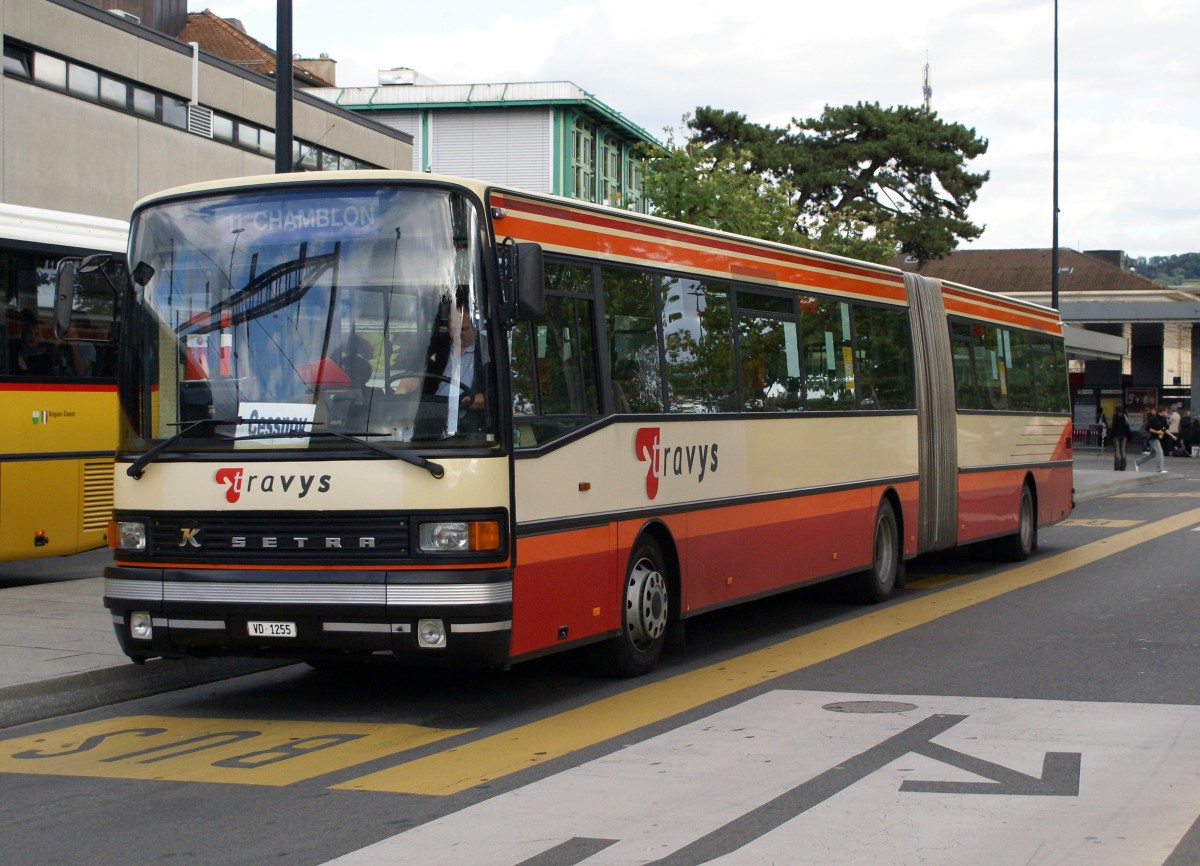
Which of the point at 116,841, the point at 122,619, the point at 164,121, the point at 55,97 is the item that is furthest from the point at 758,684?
the point at 164,121

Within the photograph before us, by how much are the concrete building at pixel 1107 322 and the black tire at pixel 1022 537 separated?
91.3ft

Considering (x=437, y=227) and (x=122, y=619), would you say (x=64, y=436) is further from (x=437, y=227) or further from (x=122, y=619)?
(x=437, y=227)

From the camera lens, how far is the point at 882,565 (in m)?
15.0

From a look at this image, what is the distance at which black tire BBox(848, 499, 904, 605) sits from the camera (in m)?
14.7

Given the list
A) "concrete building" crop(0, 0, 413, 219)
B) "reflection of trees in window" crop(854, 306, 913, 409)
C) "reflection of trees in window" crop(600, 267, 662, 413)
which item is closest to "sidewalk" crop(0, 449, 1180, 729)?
"reflection of trees in window" crop(600, 267, 662, 413)

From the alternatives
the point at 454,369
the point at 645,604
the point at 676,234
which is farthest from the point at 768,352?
the point at 454,369

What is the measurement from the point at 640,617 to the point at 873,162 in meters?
45.2

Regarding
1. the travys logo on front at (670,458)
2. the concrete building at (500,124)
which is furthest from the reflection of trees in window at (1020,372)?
the concrete building at (500,124)

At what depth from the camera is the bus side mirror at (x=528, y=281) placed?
8.57 meters

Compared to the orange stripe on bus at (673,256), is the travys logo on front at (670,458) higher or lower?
lower

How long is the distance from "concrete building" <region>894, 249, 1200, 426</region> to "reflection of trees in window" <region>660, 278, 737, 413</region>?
36.6 meters

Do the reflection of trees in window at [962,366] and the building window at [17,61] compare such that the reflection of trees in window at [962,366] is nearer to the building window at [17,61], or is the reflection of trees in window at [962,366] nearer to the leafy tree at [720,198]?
the leafy tree at [720,198]

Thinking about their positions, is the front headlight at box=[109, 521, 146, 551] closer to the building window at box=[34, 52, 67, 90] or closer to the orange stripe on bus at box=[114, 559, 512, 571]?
the orange stripe on bus at box=[114, 559, 512, 571]

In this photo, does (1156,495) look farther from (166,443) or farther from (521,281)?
(166,443)
